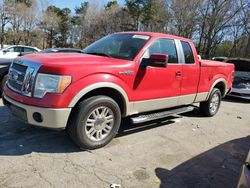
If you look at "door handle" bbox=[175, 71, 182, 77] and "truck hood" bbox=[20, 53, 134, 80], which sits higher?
"truck hood" bbox=[20, 53, 134, 80]

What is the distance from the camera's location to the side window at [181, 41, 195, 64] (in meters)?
5.97

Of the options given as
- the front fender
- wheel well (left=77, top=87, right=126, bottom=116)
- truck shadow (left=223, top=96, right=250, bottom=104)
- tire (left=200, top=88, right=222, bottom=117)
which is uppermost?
the front fender

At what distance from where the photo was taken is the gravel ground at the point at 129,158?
3.62 meters

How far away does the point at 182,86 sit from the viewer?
231 inches

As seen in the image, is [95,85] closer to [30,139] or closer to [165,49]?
[30,139]

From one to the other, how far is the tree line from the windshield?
27.4 metres

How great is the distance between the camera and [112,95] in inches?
185

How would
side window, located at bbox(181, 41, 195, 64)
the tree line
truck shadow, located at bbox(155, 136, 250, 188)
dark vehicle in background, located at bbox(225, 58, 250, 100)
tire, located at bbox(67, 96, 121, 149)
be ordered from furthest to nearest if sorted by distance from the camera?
the tree line, dark vehicle in background, located at bbox(225, 58, 250, 100), side window, located at bbox(181, 41, 195, 64), tire, located at bbox(67, 96, 121, 149), truck shadow, located at bbox(155, 136, 250, 188)

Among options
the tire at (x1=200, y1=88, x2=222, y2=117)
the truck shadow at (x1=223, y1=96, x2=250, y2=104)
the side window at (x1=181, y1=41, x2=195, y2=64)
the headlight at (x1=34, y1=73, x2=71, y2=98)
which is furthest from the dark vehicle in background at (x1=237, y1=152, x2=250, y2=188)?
the truck shadow at (x1=223, y1=96, x2=250, y2=104)

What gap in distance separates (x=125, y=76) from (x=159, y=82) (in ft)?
2.98

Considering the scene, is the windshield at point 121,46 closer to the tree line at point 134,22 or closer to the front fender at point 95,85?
the front fender at point 95,85

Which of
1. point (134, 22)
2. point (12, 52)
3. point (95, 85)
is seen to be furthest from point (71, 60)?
point (134, 22)

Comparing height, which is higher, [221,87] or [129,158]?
[221,87]

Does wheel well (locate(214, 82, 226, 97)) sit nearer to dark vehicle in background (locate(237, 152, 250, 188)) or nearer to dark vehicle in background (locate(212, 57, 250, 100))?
dark vehicle in background (locate(212, 57, 250, 100))
